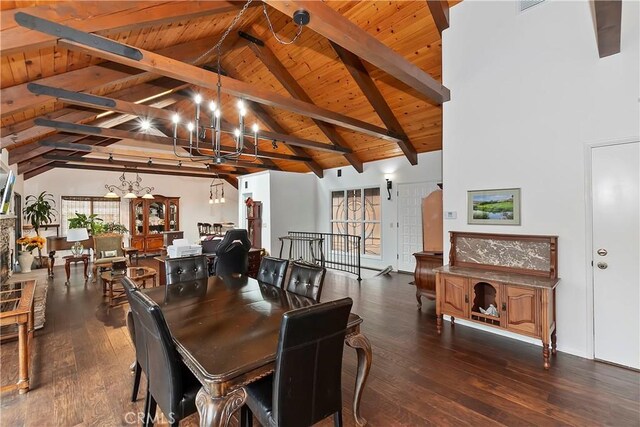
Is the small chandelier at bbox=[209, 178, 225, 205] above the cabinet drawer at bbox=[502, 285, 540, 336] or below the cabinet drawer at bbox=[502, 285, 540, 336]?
above

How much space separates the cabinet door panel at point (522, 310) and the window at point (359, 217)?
15.5 ft

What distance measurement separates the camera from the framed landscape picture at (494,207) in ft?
11.1

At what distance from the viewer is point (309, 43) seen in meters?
5.01

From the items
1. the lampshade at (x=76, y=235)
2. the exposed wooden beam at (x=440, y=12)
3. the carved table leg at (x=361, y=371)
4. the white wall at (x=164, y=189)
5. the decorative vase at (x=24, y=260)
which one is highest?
the exposed wooden beam at (x=440, y=12)

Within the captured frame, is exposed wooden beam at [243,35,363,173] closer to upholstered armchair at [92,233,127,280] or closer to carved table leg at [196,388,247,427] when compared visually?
upholstered armchair at [92,233,127,280]

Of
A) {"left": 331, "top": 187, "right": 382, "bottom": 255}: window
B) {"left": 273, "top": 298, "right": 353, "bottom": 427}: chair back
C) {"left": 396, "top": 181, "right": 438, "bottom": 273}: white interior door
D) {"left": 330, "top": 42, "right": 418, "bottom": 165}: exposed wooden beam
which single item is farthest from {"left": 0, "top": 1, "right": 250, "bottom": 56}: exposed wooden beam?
{"left": 331, "top": 187, "right": 382, "bottom": 255}: window

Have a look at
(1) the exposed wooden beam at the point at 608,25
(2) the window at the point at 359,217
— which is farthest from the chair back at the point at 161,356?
(2) the window at the point at 359,217

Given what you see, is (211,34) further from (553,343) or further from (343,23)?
(553,343)

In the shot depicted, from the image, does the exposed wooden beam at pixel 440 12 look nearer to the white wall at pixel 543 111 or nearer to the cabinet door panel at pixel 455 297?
the white wall at pixel 543 111

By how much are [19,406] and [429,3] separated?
18.9 feet

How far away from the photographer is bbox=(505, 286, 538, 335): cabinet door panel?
2.86 meters

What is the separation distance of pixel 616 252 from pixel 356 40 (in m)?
3.23

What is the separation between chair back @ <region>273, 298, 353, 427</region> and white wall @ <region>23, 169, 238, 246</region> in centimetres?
1036

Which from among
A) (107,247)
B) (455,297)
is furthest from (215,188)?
(455,297)
